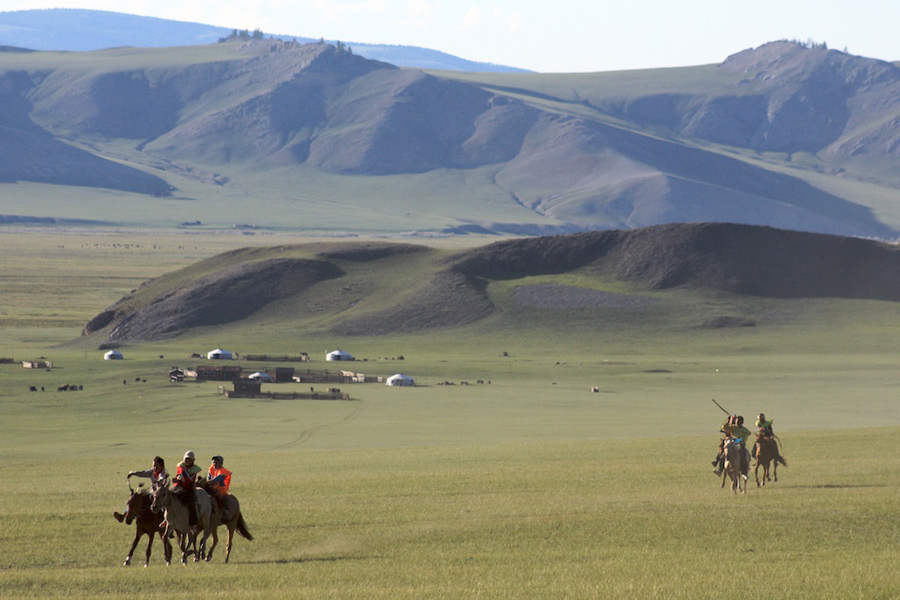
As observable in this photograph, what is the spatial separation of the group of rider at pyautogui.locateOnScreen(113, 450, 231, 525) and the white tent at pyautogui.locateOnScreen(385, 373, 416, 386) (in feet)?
182

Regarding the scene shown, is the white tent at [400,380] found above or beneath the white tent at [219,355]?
beneath

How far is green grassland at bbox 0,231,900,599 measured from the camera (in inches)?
827

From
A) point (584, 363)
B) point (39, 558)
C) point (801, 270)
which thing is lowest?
point (39, 558)

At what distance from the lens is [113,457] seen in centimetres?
4634

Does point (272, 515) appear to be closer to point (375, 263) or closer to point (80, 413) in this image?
point (80, 413)

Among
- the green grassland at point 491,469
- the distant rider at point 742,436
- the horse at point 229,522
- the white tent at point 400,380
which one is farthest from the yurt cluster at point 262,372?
the horse at point 229,522

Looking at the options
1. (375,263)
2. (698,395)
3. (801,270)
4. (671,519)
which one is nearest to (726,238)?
(801,270)

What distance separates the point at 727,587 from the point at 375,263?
10897cm

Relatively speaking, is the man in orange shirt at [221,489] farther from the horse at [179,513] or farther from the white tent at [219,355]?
the white tent at [219,355]

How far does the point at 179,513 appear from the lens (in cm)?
2170

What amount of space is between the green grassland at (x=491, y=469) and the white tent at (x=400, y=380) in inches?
67.9

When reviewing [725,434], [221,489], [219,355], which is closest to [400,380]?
[219,355]

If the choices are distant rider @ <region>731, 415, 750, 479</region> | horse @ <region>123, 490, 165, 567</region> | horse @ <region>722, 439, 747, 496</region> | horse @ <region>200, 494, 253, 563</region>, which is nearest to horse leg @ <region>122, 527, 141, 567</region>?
horse @ <region>123, 490, 165, 567</region>

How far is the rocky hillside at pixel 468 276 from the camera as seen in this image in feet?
374
